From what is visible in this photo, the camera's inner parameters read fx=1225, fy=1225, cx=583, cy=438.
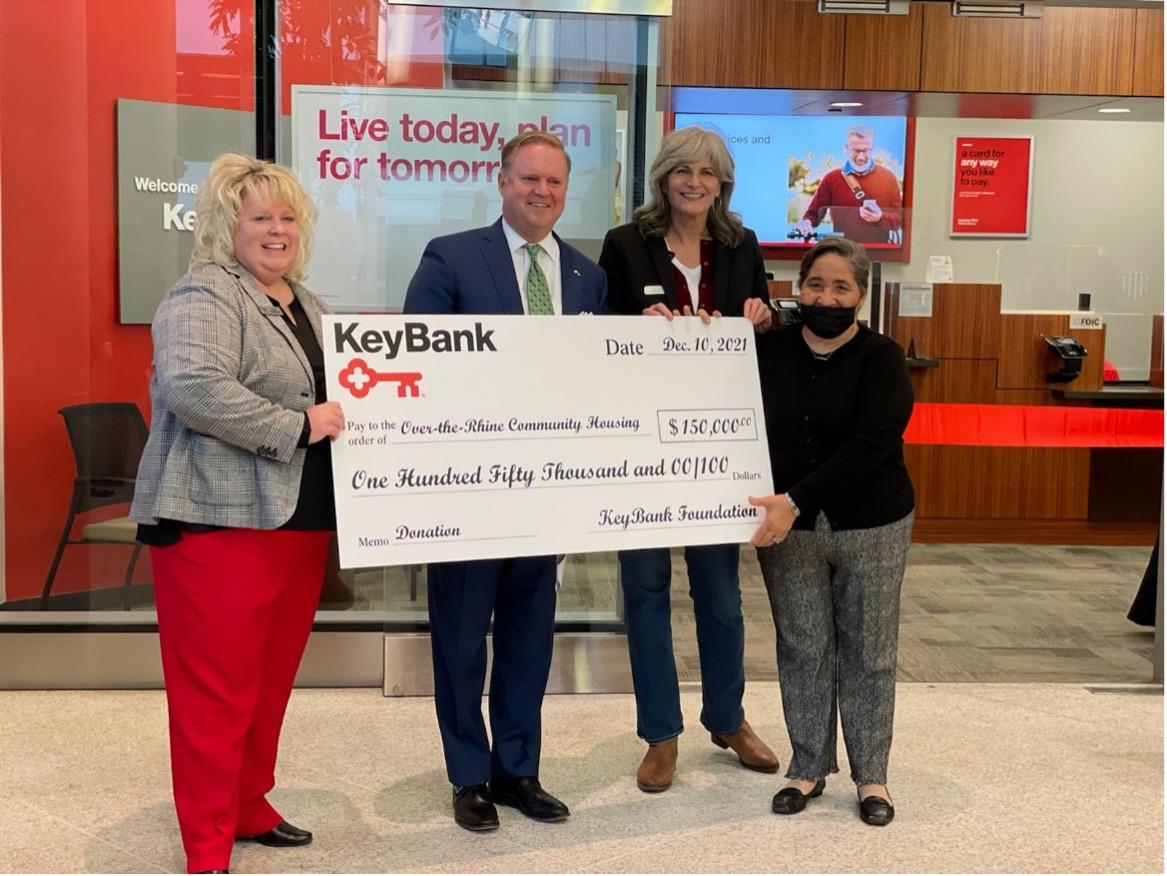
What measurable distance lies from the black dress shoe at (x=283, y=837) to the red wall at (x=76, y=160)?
1808 mm

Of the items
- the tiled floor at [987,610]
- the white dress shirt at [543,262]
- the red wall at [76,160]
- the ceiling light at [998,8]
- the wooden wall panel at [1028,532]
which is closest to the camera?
the white dress shirt at [543,262]

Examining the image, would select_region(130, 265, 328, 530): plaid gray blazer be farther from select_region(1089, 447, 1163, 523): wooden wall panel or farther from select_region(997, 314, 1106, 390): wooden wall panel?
select_region(1089, 447, 1163, 523): wooden wall panel

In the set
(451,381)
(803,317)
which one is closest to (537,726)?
(451,381)

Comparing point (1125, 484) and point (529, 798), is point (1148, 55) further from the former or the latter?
point (529, 798)

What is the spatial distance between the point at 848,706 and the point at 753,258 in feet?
3.98

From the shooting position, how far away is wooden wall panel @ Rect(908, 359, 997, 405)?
18.3ft

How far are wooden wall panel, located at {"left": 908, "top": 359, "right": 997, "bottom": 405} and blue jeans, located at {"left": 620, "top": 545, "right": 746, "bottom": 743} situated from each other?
8.18 feet

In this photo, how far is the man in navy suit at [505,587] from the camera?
2979 mm

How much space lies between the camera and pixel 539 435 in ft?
9.58

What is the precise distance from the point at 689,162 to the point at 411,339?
90 cm

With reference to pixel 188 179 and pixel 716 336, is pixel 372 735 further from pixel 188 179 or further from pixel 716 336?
pixel 188 179

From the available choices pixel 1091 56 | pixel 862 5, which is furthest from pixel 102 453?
pixel 1091 56

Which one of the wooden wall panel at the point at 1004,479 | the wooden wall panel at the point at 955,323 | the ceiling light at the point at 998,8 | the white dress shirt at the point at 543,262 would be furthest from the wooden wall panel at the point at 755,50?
the white dress shirt at the point at 543,262

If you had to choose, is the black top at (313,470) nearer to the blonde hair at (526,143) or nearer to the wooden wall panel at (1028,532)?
the blonde hair at (526,143)
